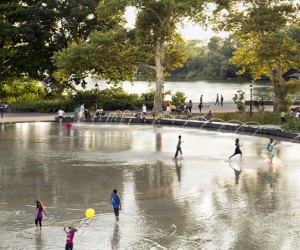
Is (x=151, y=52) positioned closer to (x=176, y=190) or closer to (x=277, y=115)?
(x=277, y=115)

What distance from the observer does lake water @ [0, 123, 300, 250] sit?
16.3 meters

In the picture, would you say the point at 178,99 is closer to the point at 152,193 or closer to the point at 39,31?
the point at 39,31

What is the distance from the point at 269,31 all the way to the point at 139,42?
38.9ft

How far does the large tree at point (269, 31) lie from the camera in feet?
157

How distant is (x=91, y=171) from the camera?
85.7ft

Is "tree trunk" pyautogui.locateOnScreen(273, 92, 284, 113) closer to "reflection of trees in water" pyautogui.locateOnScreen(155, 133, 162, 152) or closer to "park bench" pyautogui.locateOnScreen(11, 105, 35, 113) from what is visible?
"reflection of trees in water" pyautogui.locateOnScreen(155, 133, 162, 152)

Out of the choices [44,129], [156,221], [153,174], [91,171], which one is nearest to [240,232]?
[156,221]

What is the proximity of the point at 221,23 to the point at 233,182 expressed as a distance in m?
30.4

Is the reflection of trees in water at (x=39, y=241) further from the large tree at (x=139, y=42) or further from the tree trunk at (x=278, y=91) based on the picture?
the tree trunk at (x=278, y=91)

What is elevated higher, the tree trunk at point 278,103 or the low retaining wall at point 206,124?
the tree trunk at point 278,103

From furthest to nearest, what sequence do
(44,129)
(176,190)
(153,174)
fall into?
1. (44,129)
2. (153,174)
3. (176,190)

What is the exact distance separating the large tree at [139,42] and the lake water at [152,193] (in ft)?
53.5

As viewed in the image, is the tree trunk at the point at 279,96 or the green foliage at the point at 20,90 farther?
the green foliage at the point at 20,90

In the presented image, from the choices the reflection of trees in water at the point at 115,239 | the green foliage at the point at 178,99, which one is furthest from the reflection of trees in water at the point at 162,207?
the green foliage at the point at 178,99
